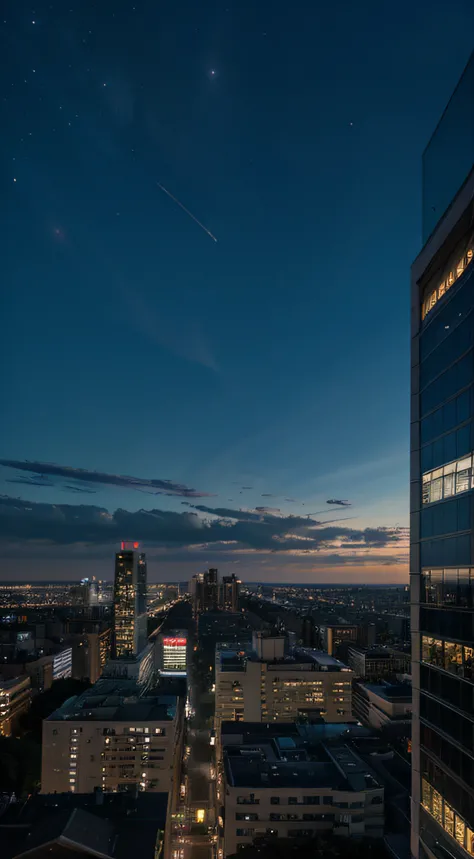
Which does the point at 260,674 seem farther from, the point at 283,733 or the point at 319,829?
the point at 319,829

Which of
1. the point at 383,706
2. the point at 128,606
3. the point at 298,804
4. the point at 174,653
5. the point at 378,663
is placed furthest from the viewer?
the point at 128,606

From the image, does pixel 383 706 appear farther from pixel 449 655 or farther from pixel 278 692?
pixel 449 655

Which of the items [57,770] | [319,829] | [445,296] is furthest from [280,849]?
[445,296]

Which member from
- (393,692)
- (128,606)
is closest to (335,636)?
(128,606)

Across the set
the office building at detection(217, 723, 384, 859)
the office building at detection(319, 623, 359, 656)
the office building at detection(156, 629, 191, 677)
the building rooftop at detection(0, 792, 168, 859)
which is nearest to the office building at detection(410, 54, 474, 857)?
the building rooftop at detection(0, 792, 168, 859)

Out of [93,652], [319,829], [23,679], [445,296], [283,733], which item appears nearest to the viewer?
[445,296]

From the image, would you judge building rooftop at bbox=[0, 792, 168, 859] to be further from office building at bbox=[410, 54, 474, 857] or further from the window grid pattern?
the window grid pattern

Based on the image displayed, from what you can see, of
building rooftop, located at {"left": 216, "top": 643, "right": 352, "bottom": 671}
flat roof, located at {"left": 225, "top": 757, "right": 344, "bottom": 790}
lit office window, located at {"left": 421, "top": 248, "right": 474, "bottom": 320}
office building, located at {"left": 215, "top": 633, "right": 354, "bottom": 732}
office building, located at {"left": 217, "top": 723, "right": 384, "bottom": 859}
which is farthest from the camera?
building rooftop, located at {"left": 216, "top": 643, "right": 352, "bottom": 671}
